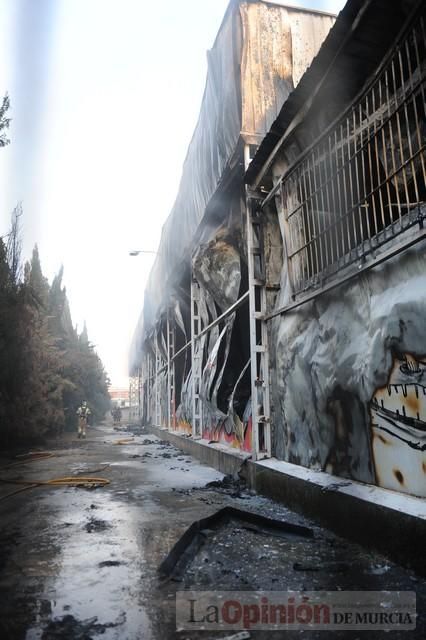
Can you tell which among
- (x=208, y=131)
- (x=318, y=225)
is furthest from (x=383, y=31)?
(x=208, y=131)

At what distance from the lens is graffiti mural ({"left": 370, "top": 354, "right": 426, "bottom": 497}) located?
3281mm

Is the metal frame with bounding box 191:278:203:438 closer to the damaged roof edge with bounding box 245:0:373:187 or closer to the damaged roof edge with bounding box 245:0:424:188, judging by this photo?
the damaged roof edge with bounding box 245:0:373:187

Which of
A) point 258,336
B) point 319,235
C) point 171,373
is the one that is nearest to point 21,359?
point 171,373

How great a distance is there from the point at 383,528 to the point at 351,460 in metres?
0.88

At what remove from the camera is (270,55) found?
7.53 m

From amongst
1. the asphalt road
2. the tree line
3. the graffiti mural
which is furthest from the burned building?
the tree line

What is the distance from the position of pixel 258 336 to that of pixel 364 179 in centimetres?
328

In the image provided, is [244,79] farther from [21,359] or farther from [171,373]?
[171,373]

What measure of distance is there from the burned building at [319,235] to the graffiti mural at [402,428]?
0.04 feet

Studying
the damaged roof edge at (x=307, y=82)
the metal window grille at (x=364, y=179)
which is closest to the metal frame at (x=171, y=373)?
the damaged roof edge at (x=307, y=82)

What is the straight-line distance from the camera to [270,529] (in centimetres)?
409

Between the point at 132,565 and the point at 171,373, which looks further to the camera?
the point at 171,373

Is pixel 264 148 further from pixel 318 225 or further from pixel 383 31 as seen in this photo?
pixel 383 31

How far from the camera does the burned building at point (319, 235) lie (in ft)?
11.7
